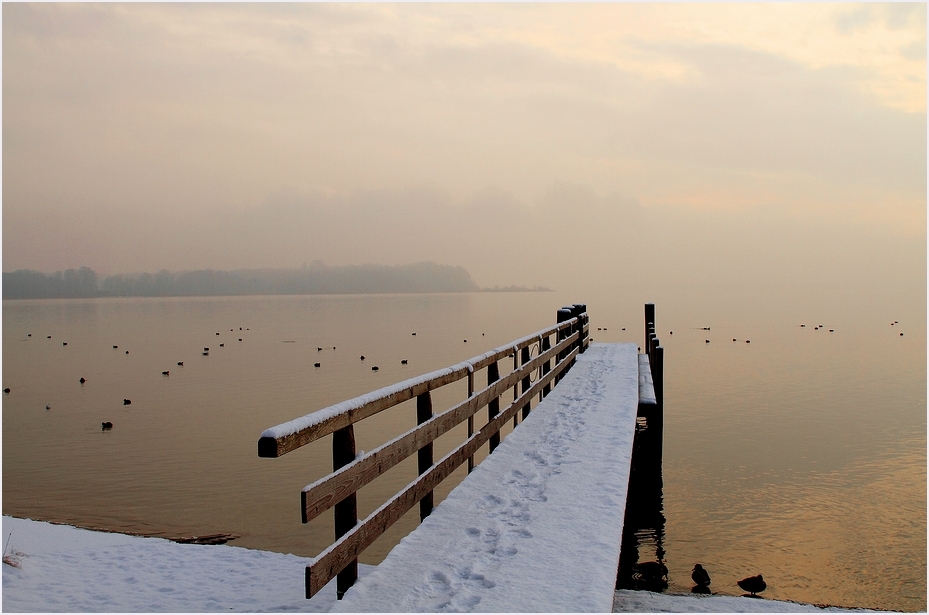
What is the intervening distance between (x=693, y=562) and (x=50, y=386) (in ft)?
108

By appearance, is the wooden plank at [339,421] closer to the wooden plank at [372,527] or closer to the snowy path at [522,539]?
the wooden plank at [372,527]

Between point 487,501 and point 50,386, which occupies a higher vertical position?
point 487,501

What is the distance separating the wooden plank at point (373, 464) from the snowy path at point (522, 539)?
0.61 meters

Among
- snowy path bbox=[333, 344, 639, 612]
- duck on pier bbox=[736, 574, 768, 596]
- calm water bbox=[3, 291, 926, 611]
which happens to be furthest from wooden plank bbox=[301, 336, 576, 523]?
calm water bbox=[3, 291, 926, 611]

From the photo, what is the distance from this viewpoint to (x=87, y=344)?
61344 mm

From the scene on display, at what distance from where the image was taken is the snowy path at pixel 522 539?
4500 mm

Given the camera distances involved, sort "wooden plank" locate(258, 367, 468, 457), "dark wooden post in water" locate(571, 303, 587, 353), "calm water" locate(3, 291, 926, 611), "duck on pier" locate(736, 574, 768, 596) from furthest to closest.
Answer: "dark wooden post in water" locate(571, 303, 587, 353) < "calm water" locate(3, 291, 926, 611) < "duck on pier" locate(736, 574, 768, 596) < "wooden plank" locate(258, 367, 468, 457)

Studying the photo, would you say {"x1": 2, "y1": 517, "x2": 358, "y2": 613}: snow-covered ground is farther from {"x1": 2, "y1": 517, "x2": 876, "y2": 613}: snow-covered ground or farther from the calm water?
the calm water

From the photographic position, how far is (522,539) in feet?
17.9

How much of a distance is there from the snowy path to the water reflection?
2162mm

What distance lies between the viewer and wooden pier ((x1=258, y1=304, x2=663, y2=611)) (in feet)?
14.5

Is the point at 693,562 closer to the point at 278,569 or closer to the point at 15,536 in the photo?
the point at 278,569

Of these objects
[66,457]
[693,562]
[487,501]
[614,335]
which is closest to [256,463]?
[66,457]

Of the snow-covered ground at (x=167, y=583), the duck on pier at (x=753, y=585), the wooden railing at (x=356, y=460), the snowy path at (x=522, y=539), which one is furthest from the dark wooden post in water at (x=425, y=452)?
the duck on pier at (x=753, y=585)
